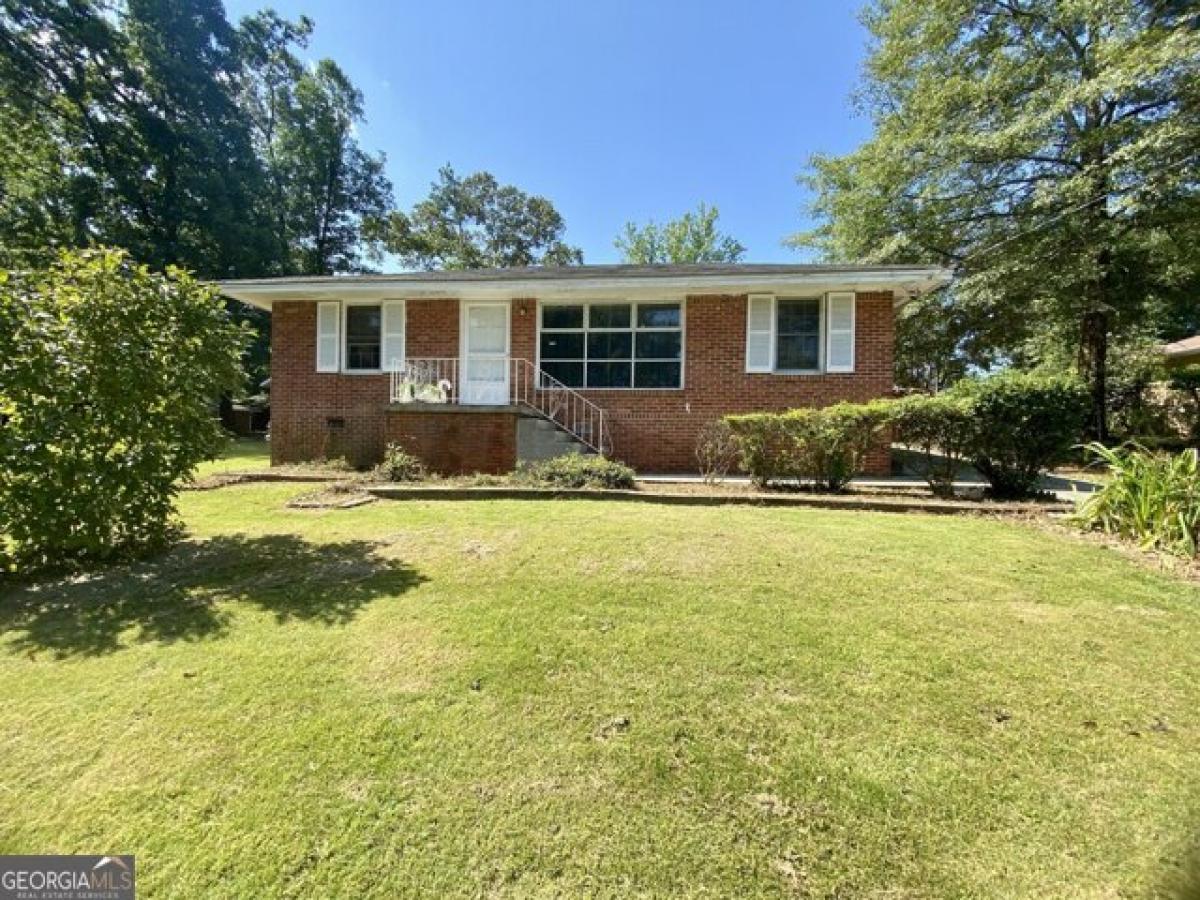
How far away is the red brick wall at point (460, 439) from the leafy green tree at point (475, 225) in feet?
95.8

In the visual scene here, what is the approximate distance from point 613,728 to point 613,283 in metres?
8.56

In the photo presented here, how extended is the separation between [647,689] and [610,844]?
34.6 inches

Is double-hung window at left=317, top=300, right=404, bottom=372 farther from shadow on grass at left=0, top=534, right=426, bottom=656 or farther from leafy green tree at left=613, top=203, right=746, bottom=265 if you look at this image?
leafy green tree at left=613, top=203, right=746, bottom=265

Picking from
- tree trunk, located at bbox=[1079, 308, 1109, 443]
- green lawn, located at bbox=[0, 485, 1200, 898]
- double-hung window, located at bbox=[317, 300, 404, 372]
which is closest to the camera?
green lawn, located at bbox=[0, 485, 1200, 898]

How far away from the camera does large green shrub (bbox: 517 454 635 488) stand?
7492mm

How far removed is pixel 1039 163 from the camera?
45.1 feet

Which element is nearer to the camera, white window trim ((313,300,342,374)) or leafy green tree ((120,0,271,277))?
white window trim ((313,300,342,374))

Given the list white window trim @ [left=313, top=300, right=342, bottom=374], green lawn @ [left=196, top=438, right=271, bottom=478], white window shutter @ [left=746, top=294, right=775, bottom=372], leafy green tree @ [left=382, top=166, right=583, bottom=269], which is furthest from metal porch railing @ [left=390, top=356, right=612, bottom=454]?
leafy green tree @ [left=382, top=166, right=583, bottom=269]

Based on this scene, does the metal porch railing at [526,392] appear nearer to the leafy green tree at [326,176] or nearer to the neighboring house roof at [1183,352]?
the neighboring house roof at [1183,352]

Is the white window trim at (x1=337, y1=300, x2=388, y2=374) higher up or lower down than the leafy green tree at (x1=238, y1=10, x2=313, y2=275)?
lower down

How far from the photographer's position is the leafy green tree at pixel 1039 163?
11.2 metres

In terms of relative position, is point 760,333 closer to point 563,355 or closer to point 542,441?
point 563,355

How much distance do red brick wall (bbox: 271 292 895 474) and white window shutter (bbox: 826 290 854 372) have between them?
142mm

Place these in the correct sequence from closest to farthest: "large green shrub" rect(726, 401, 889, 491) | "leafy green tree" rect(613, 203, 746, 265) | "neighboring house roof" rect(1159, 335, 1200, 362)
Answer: "large green shrub" rect(726, 401, 889, 491) < "neighboring house roof" rect(1159, 335, 1200, 362) < "leafy green tree" rect(613, 203, 746, 265)
